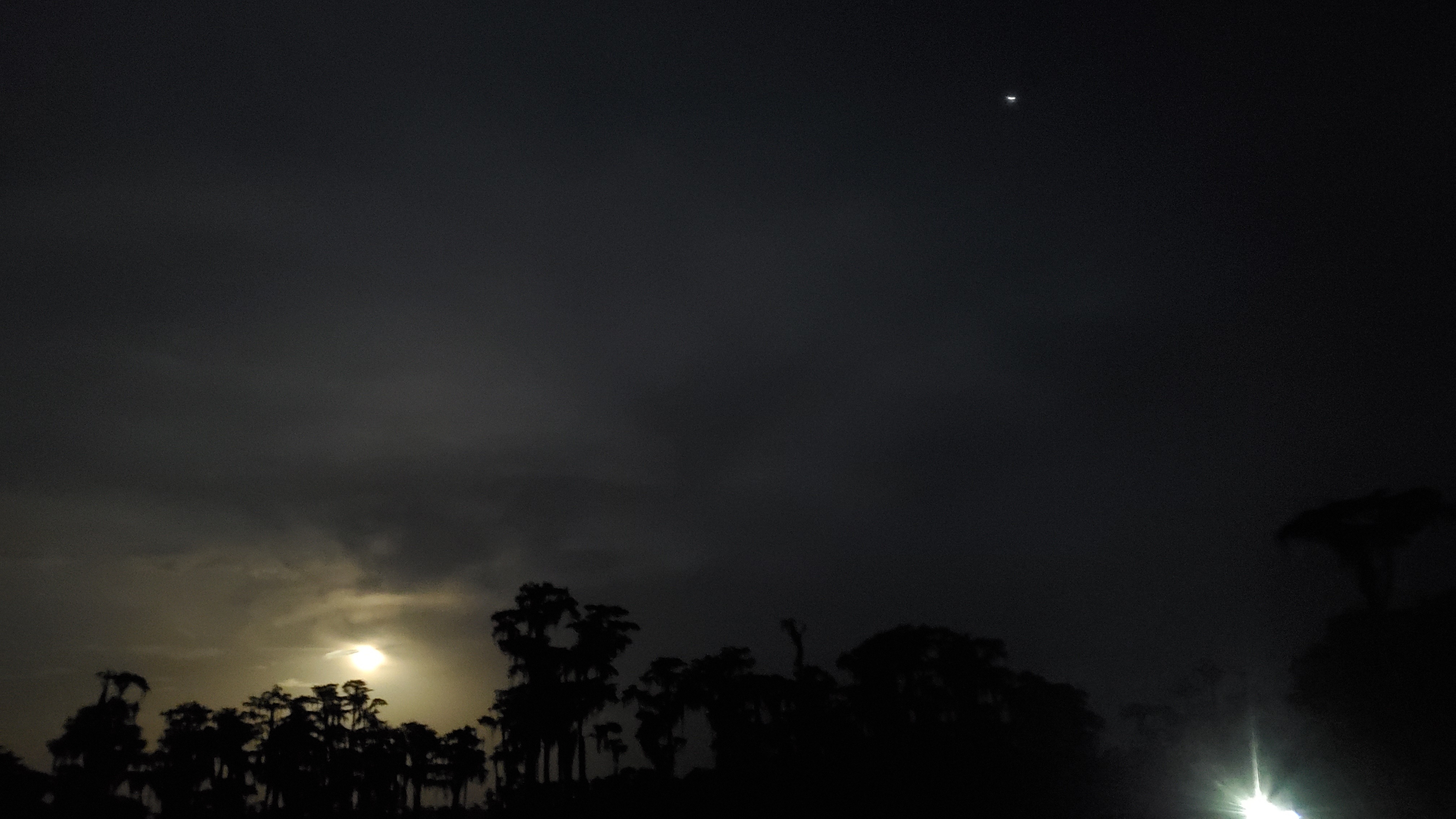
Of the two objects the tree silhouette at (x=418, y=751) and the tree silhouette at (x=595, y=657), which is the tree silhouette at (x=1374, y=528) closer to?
the tree silhouette at (x=595, y=657)

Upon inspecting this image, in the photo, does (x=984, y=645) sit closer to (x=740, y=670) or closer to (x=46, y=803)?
(x=740, y=670)

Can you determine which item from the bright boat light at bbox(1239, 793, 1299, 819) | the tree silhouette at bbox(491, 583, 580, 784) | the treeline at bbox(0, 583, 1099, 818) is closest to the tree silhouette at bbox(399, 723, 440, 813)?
the treeline at bbox(0, 583, 1099, 818)

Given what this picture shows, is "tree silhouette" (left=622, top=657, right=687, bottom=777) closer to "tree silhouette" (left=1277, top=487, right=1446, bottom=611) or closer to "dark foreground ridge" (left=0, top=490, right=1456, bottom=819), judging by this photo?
"dark foreground ridge" (left=0, top=490, right=1456, bottom=819)

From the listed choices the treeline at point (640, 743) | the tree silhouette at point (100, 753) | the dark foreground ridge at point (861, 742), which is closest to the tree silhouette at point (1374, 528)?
the dark foreground ridge at point (861, 742)

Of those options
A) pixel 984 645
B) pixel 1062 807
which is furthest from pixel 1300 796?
pixel 984 645

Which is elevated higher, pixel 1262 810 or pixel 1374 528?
pixel 1374 528

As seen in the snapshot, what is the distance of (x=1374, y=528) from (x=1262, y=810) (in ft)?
54.0

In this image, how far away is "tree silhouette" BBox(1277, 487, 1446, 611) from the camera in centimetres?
3328

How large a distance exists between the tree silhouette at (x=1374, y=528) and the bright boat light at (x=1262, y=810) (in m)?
Answer: 11.6

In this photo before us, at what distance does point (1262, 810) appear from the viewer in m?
39.8

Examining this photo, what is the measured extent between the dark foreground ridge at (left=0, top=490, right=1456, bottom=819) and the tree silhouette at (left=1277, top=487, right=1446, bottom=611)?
0.08 meters

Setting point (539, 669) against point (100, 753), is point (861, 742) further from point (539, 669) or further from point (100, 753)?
point (100, 753)

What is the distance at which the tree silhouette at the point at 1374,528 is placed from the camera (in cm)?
3328

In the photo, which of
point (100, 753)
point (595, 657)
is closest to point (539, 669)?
point (595, 657)
